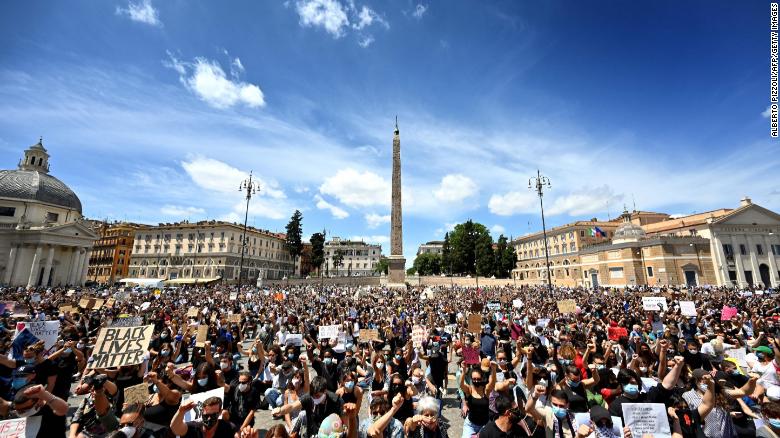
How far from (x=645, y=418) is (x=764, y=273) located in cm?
6433

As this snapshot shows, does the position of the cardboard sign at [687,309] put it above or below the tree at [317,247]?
below

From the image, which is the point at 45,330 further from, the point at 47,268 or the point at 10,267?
the point at 10,267

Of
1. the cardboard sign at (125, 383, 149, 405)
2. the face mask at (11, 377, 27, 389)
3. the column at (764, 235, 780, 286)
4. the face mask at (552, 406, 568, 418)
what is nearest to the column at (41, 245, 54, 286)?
the face mask at (11, 377, 27, 389)

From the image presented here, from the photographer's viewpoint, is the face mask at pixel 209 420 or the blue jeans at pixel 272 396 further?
the blue jeans at pixel 272 396

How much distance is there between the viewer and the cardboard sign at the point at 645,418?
3.59 meters

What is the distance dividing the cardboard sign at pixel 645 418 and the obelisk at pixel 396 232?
136 ft

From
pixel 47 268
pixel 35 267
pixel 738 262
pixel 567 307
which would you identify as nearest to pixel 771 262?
pixel 738 262

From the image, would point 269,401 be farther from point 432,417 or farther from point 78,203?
point 78,203

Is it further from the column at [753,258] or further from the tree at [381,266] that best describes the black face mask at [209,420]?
the tree at [381,266]

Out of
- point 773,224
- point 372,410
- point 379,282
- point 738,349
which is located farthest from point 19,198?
point 773,224

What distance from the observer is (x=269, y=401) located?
5.74 m

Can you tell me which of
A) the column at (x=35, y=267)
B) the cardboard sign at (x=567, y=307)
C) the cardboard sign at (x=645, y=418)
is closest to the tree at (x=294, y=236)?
the column at (x=35, y=267)

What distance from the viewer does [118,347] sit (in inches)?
226

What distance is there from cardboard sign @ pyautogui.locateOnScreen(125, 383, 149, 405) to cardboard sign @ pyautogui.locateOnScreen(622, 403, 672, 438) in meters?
5.47
